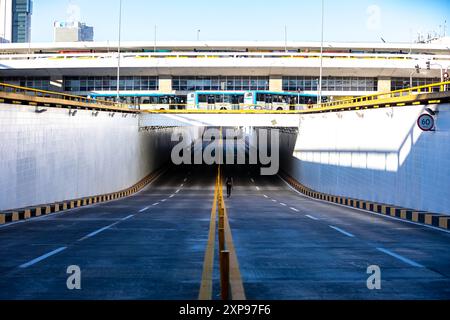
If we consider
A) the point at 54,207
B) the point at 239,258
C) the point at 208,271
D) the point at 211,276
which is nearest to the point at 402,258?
the point at 239,258

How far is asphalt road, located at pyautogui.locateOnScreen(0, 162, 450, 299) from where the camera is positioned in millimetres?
9086

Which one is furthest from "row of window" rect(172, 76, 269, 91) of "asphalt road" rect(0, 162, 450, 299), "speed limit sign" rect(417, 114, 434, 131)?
"asphalt road" rect(0, 162, 450, 299)

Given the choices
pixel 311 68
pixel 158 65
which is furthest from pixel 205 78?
pixel 311 68

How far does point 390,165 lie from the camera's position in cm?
2973

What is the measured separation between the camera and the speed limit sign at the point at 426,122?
24859 millimetres

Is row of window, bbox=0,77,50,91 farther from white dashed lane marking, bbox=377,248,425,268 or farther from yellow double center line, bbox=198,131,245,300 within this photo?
white dashed lane marking, bbox=377,248,425,268

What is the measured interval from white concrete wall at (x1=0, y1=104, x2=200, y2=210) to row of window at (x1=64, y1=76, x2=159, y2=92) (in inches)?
1520

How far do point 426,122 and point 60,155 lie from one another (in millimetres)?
18119

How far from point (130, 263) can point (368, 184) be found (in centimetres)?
2389

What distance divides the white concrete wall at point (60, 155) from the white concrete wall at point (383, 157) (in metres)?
15.4

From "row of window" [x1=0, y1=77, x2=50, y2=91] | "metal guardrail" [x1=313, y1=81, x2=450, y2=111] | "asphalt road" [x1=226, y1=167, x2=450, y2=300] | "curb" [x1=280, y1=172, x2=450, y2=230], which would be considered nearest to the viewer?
"asphalt road" [x1=226, y1=167, x2=450, y2=300]

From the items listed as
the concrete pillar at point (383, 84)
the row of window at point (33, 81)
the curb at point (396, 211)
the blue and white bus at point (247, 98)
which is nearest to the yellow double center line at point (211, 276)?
the curb at point (396, 211)

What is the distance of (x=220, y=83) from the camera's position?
91375 millimetres

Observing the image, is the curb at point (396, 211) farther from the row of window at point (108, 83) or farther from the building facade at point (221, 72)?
the row of window at point (108, 83)
